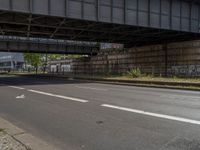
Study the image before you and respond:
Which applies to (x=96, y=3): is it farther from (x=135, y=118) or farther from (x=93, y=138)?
(x=93, y=138)

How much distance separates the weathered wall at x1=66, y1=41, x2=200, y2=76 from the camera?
138 ft

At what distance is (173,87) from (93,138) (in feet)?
60.2

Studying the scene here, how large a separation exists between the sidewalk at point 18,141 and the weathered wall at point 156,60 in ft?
111

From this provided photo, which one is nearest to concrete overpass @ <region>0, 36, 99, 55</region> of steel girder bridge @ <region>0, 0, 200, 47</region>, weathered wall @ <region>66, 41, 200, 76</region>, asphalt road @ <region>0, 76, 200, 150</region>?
weathered wall @ <region>66, 41, 200, 76</region>

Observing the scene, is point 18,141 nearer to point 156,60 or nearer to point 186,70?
point 186,70

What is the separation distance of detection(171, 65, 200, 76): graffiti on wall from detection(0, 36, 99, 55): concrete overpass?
26.0m

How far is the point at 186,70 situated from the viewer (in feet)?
138

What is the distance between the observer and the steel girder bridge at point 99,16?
98.5ft

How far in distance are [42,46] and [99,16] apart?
3088cm

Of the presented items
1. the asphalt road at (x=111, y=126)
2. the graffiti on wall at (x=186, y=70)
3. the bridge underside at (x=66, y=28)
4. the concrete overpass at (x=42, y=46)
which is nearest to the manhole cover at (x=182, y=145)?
the asphalt road at (x=111, y=126)

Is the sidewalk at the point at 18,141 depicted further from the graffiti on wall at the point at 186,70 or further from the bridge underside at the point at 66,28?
the graffiti on wall at the point at 186,70

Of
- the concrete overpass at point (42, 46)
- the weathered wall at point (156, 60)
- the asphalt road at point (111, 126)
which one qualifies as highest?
the concrete overpass at point (42, 46)

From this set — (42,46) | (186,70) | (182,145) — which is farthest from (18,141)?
(42,46)

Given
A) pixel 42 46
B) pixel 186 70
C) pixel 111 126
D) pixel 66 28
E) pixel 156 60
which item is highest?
pixel 66 28
